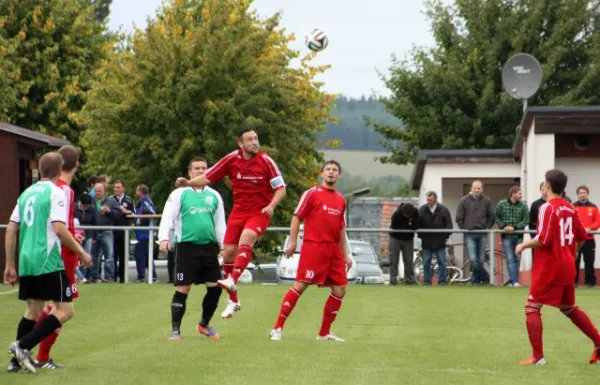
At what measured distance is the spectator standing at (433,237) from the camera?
25.1m

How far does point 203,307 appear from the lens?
13.5 metres

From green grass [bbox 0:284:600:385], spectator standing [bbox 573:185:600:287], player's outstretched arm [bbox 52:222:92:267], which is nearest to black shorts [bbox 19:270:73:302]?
player's outstretched arm [bbox 52:222:92:267]

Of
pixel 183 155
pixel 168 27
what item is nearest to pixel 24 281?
pixel 183 155

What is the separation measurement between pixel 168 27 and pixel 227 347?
103 ft

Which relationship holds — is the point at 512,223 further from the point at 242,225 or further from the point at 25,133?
the point at 242,225

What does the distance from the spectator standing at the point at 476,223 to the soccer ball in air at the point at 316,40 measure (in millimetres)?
25127

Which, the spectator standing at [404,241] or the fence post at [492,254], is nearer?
the fence post at [492,254]

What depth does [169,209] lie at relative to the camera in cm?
1316

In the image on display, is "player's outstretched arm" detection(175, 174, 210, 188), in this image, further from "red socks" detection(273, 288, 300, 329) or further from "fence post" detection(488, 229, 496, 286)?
"fence post" detection(488, 229, 496, 286)

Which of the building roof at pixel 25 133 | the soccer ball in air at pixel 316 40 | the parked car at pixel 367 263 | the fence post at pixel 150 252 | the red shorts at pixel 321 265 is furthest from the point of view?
the soccer ball in air at pixel 316 40

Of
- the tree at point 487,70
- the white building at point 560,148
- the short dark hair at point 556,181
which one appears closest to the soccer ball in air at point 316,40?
the tree at point 487,70

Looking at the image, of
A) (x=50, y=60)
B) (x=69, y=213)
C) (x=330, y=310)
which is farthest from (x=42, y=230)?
(x=50, y=60)

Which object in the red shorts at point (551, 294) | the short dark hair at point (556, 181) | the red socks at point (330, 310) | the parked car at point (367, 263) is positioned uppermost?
the short dark hair at point (556, 181)

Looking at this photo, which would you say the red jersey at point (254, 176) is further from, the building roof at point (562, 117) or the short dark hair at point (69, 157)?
the building roof at point (562, 117)
